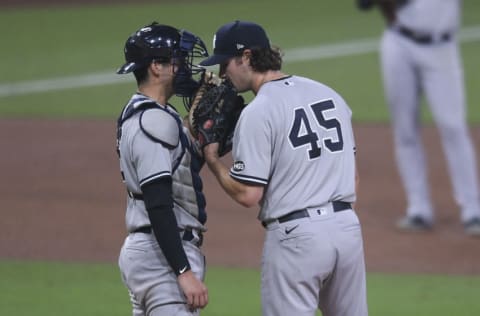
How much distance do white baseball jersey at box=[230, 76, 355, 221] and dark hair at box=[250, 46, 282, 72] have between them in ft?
0.31

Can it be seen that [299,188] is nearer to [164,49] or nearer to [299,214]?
[299,214]

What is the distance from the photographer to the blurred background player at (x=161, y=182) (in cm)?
457

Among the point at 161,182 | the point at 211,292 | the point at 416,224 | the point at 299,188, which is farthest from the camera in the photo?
the point at 416,224

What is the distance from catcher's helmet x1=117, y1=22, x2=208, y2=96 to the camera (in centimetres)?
474

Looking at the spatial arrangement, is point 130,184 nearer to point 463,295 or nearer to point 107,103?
point 463,295

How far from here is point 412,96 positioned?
9188 millimetres

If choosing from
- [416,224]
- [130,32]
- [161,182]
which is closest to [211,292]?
[416,224]

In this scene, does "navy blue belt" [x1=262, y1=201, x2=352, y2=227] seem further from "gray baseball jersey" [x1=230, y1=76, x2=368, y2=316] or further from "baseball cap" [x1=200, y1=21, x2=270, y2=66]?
"baseball cap" [x1=200, y1=21, x2=270, y2=66]

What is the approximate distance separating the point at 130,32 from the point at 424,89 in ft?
32.4

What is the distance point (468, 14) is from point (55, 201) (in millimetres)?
11312

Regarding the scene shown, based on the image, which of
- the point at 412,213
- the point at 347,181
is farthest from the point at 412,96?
the point at 347,181

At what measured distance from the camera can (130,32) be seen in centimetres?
1839

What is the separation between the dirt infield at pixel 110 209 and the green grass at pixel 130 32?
3.81 feet

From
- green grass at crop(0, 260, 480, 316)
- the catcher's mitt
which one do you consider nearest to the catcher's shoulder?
the catcher's mitt
